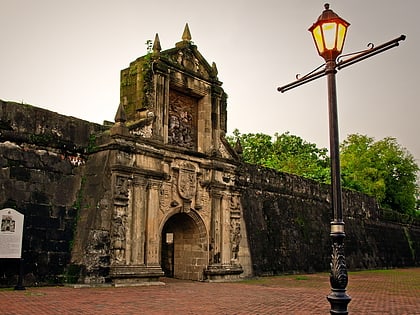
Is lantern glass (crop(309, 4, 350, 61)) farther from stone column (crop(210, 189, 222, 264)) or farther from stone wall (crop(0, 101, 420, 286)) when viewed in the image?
stone column (crop(210, 189, 222, 264))

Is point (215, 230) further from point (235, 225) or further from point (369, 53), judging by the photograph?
point (369, 53)

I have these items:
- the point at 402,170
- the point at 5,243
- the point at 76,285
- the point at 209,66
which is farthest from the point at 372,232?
the point at 5,243

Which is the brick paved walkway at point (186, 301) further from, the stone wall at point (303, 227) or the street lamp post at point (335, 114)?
the stone wall at point (303, 227)

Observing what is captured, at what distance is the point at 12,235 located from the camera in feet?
33.7

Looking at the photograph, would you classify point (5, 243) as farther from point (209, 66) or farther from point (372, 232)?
point (372, 232)

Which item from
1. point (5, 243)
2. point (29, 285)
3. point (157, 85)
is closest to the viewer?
point (5, 243)

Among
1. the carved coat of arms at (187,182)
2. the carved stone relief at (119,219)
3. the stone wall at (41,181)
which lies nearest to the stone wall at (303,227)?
the carved coat of arms at (187,182)

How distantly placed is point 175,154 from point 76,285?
4609 millimetres

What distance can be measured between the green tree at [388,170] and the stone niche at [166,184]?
69.0ft

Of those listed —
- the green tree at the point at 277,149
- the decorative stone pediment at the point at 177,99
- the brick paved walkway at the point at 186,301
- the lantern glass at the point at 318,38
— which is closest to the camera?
the lantern glass at the point at 318,38

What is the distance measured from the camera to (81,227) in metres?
12.2

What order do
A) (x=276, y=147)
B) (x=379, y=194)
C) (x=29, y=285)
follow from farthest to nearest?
(x=276, y=147) < (x=379, y=194) < (x=29, y=285)

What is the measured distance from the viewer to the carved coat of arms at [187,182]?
1411 cm

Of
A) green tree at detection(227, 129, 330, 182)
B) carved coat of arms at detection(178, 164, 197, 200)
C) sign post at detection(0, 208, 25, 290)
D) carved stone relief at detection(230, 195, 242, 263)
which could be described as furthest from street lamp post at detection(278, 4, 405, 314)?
green tree at detection(227, 129, 330, 182)
